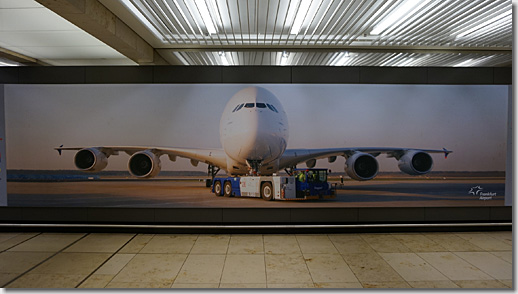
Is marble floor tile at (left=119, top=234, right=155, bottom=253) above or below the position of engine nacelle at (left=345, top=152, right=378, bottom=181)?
below

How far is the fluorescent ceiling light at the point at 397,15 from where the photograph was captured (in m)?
5.17

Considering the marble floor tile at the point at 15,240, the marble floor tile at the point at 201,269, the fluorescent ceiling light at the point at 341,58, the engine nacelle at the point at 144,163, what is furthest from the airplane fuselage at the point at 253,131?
the marble floor tile at the point at 15,240

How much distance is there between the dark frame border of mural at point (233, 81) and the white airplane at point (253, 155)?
790 mm

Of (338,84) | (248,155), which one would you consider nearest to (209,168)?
(248,155)

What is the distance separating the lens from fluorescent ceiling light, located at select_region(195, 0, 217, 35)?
5.20 metres

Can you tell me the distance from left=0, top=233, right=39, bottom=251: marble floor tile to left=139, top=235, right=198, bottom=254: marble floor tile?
2.82 metres

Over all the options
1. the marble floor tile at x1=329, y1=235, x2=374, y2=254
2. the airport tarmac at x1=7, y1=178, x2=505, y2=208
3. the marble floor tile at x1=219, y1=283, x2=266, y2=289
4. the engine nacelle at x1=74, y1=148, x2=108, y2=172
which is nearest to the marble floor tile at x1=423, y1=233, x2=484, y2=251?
the airport tarmac at x1=7, y1=178, x2=505, y2=208

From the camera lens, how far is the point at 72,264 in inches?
219

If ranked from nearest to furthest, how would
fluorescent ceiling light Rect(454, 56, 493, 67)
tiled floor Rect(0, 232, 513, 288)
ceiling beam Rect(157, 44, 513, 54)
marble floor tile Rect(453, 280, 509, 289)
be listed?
1. marble floor tile Rect(453, 280, 509, 289)
2. tiled floor Rect(0, 232, 513, 288)
3. ceiling beam Rect(157, 44, 513, 54)
4. fluorescent ceiling light Rect(454, 56, 493, 67)

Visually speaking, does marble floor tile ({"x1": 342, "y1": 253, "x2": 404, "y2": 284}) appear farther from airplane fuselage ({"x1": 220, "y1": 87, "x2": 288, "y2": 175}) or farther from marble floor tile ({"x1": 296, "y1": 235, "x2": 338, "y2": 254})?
airplane fuselage ({"x1": 220, "y1": 87, "x2": 288, "y2": 175})

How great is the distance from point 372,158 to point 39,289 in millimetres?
6760

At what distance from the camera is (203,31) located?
638 centimetres

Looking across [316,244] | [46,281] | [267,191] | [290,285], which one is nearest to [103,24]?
[46,281]

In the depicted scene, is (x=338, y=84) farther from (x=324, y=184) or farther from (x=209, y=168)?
(x=209, y=168)
